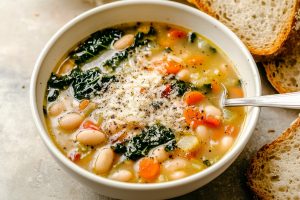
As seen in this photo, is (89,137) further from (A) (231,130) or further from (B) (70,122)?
(A) (231,130)

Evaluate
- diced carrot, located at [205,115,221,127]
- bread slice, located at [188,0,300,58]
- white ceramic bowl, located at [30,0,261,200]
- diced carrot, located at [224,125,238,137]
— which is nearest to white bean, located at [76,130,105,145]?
white ceramic bowl, located at [30,0,261,200]

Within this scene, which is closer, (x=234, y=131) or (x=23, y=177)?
(x=234, y=131)

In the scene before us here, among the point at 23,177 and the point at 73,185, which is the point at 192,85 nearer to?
the point at 73,185

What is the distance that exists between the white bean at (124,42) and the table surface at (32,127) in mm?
835

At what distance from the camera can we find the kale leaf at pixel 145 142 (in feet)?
9.41

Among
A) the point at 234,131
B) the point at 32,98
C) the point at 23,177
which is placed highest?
Answer: the point at 32,98

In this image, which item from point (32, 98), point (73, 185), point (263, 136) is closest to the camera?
point (32, 98)

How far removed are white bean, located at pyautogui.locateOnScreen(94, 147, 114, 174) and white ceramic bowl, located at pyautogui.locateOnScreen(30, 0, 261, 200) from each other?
0.36 ft

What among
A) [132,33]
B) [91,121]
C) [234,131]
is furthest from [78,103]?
[234,131]

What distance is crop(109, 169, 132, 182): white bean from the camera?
2.74 meters

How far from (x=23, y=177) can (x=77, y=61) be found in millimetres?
851

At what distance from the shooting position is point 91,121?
3000mm

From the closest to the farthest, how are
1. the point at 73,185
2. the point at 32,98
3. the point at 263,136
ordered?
1. the point at 32,98
2. the point at 73,185
3. the point at 263,136

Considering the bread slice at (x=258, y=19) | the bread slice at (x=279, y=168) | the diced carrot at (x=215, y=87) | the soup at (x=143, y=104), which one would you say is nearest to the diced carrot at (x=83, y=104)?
the soup at (x=143, y=104)
